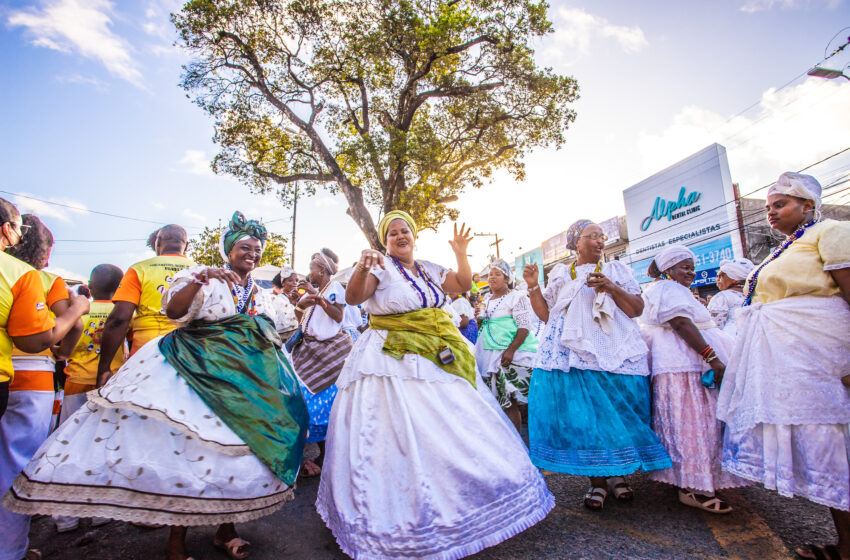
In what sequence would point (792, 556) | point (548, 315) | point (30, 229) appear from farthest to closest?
point (548, 315) < point (30, 229) < point (792, 556)

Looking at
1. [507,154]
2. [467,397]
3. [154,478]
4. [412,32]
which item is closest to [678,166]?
[507,154]

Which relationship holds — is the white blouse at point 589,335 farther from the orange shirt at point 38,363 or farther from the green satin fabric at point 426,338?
the orange shirt at point 38,363

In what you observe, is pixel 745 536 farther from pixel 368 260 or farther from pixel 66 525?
pixel 66 525

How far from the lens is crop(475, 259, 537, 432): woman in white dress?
16.2ft

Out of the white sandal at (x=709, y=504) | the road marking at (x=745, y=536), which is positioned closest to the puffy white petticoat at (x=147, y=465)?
the road marking at (x=745, y=536)

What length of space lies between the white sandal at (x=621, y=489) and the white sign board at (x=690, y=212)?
60.9 feet

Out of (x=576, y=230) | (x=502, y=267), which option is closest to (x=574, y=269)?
(x=576, y=230)

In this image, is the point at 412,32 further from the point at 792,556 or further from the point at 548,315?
the point at 792,556

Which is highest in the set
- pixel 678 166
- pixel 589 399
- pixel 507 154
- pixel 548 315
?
pixel 678 166

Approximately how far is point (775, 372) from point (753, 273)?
0.71 m

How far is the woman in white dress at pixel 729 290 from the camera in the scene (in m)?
4.95

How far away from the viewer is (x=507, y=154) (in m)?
14.7

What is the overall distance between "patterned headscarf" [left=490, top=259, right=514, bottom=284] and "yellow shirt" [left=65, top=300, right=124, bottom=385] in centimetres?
397

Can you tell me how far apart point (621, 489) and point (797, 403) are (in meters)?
1.28
